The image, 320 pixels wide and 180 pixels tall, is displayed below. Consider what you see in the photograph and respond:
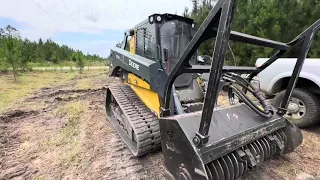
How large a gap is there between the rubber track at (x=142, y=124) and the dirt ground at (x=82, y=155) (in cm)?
23

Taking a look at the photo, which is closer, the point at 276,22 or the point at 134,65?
the point at 134,65

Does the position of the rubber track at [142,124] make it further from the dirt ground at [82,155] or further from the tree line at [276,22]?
the tree line at [276,22]

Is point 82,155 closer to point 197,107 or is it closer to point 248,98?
point 197,107

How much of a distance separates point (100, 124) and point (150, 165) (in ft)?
6.47

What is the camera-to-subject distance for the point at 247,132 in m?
2.46

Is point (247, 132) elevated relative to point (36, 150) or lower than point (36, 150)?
elevated

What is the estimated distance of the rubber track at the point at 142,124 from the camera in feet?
9.89

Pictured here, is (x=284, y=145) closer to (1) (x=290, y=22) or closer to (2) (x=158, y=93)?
(2) (x=158, y=93)

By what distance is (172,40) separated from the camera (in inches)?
140

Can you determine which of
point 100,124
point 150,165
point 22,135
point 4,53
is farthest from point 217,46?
point 4,53

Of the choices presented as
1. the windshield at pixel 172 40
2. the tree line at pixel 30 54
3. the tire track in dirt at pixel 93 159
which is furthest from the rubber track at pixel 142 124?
the tree line at pixel 30 54

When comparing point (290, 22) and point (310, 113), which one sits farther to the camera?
point (290, 22)

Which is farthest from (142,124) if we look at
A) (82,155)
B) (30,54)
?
(30,54)

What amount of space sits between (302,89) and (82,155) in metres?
4.15
